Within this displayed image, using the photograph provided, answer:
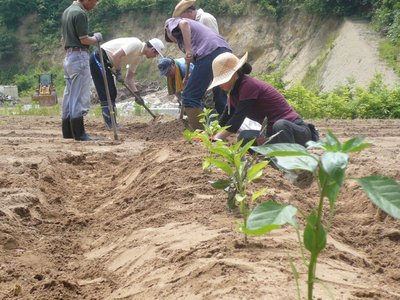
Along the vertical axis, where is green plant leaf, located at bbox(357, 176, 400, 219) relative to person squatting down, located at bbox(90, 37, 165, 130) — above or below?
above

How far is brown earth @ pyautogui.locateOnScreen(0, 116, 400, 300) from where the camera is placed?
332cm

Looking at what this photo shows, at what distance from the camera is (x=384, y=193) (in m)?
2.14

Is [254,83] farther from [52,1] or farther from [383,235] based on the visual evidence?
[52,1]

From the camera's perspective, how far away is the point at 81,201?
661cm

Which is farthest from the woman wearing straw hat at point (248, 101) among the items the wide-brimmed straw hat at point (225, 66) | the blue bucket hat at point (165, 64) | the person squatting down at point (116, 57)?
the person squatting down at point (116, 57)

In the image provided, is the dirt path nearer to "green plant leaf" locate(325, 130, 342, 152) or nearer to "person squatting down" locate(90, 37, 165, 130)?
"person squatting down" locate(90, 37, 165, 130)

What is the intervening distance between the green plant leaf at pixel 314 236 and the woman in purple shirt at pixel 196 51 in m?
6.04

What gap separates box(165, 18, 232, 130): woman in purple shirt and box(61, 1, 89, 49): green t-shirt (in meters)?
1.17

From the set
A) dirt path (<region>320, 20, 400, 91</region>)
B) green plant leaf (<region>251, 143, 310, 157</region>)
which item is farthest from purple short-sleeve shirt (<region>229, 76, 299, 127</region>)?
dirt path (<region>320, 20, 400, 91</region>)

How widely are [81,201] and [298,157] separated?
14.7ft

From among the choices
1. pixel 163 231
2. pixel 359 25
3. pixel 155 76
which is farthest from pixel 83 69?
pixel 155 76

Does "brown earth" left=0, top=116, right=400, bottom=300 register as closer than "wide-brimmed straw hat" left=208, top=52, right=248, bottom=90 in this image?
Yes

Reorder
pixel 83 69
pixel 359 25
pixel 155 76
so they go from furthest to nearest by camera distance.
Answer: pixel 155 76
pixel 359 25
pixel 83 69

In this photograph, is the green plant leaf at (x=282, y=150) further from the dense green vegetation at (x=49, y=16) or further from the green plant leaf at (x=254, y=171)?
the dense green vegetation at (x=49, y=16)
